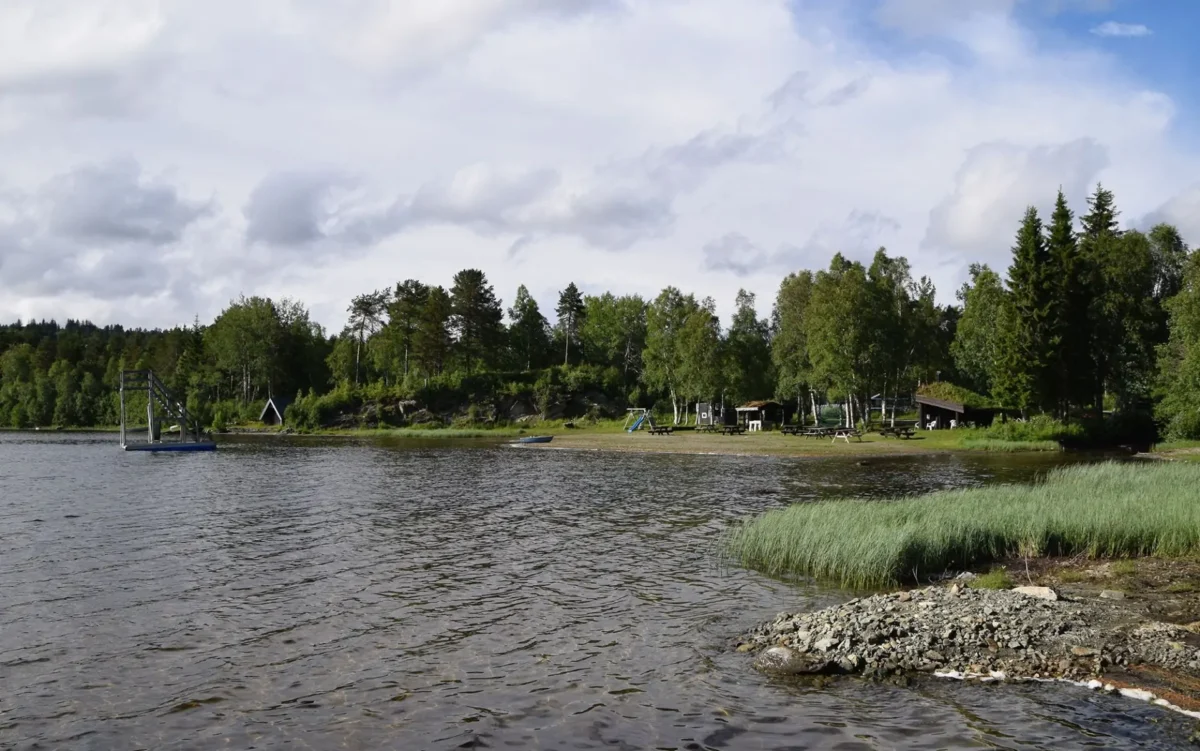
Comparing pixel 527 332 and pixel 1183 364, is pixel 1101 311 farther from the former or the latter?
pixel 527 332

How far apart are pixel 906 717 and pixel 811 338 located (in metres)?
72.4

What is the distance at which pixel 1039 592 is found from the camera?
50.6 feet

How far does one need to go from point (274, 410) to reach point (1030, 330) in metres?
110

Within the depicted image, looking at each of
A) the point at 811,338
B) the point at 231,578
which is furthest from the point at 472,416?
the point at 231,578

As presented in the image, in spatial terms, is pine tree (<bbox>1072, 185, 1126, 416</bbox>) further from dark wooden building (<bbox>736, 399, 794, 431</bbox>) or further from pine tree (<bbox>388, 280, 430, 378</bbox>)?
pine tree (<bbox>388, 280, 430, 378</bbox>)

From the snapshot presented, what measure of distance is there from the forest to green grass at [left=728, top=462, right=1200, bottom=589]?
3641 cm

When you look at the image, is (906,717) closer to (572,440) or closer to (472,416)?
(572,440)

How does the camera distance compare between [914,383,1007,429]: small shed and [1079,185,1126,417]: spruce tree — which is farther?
[914,383,1007,429]: small shed

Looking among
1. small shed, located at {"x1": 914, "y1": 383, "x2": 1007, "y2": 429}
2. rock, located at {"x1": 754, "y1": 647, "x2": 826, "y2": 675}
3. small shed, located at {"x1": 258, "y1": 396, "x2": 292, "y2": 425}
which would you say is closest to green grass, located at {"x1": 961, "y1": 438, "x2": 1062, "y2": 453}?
small shed, located at {"x1": 914, "y1": 383, "x2": 1007, "y2": 429}

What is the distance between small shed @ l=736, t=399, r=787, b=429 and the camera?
319 ft

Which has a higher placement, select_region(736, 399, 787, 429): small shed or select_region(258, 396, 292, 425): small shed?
select_region(258, 396, 292, 425): small shed

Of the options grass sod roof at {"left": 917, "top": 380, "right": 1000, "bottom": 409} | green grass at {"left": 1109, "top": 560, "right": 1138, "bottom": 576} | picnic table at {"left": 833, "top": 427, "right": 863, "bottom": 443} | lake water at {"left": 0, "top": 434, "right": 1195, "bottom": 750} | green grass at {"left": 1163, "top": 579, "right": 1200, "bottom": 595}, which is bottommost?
lake water at {"left": 0, "top": 434, "right": 1195, "bottom": 750}

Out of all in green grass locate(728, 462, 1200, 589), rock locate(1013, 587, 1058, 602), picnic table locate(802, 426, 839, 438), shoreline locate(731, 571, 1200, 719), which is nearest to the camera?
shoreline locate(731, 571, 1200, 719)

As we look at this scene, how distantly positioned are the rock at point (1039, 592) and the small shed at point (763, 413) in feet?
259
